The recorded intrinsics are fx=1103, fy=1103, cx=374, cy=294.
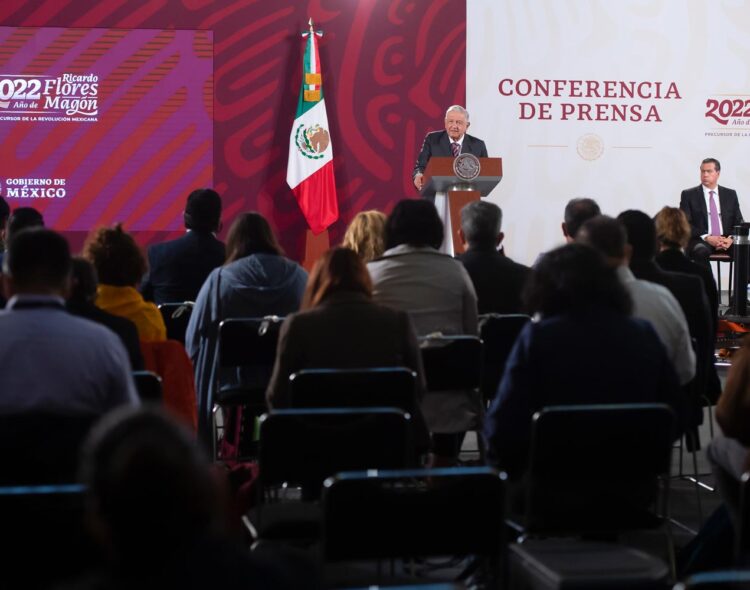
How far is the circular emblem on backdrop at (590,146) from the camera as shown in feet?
35.8

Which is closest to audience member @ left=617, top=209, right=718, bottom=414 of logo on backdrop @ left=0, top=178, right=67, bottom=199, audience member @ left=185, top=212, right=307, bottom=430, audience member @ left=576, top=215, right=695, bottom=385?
audience member @ left=576, top=215, right=695, bottom=385

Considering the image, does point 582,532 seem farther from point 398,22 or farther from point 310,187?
point 398,22

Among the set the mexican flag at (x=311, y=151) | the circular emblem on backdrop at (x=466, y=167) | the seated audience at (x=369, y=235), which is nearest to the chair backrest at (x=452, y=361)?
the seated audience at (x=369, y=235)

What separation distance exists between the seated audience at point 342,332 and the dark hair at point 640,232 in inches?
47.2

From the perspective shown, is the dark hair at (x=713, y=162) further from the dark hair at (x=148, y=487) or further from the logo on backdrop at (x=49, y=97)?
the dark hair at (x=148, y=487)

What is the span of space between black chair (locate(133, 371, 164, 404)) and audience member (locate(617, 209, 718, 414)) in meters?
2.08

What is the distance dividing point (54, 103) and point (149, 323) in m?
6.79

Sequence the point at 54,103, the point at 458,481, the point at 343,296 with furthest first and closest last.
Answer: the point at 54,103 → the point at 343,296 → the point at 458,481

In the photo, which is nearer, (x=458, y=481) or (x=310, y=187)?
(x=458, y=481)

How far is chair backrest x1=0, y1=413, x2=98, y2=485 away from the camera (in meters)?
2.54

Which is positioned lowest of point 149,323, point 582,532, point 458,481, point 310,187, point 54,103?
point 582,532

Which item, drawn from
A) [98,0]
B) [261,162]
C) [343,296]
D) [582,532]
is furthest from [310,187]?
[582,532]

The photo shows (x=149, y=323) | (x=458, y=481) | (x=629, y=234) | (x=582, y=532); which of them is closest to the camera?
(x=458, y=481)

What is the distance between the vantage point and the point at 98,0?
10.4 meters
